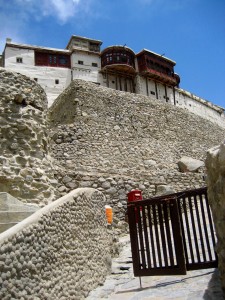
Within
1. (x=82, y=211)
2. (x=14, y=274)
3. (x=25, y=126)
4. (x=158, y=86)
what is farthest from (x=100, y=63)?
(x=14, y=274)

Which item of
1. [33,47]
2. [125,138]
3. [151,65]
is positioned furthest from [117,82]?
[125,138]

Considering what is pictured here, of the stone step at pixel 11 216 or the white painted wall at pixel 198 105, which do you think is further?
the white painted wall at pixel 198 105

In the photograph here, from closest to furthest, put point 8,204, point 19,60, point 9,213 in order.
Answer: point 9,213 < point 8,204 < point 19,60

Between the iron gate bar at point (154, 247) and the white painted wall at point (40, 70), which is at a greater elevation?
the white painted wall at point (40, 70)

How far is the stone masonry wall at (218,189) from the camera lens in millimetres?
3877

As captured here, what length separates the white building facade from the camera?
36.1 m

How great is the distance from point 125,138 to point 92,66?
21495mm

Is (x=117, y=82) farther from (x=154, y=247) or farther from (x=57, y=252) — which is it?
(x=57, y=252)

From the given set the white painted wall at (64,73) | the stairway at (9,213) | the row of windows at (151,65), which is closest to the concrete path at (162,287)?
the stairway at (9,213)

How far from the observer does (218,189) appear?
4.04 meters

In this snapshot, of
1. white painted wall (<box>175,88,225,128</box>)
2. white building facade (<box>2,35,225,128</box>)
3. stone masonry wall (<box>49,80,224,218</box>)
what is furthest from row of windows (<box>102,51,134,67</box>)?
stone masonry wall (<box>49,80,224,218</box>)

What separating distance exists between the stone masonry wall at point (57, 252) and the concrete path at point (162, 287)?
0.30 meters

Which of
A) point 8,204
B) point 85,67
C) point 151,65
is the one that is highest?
point 151,65

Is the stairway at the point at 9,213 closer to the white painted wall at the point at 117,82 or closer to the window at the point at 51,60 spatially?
the white painted wall at the point at 117,82
